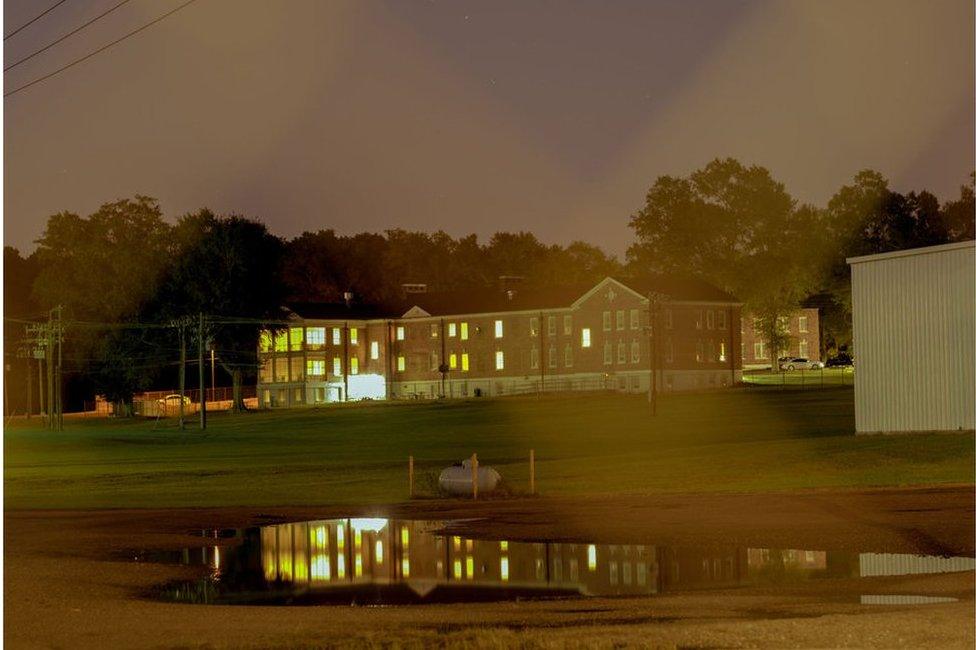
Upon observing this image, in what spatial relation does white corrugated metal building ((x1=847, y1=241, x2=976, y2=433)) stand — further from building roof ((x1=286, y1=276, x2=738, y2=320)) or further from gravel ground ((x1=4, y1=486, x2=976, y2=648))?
building roof ((x1=286, y1=276, x2=738, y2=320))

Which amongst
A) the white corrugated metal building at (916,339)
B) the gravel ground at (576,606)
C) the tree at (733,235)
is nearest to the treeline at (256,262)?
the tree at (733,235)

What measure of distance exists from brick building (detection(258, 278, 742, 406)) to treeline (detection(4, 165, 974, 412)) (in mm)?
6892

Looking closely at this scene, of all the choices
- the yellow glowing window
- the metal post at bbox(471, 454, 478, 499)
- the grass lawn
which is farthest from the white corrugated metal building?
the yellow glowing window

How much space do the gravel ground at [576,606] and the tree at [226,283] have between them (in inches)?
3795

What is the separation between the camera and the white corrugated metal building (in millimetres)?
48844

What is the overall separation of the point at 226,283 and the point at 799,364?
61.6m

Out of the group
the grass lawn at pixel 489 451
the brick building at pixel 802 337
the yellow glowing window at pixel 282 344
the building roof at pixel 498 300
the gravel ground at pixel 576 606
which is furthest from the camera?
the brick building at pixel 802 337

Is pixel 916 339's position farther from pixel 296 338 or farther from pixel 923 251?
pixel 296 338

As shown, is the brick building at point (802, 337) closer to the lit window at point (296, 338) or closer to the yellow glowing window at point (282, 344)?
the lit window at point (296, 338)

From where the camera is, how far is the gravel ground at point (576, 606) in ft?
56.7

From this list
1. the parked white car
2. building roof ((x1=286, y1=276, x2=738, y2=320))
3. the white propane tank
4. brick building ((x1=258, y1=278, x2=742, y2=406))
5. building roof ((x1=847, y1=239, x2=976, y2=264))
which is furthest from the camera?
the parked white car

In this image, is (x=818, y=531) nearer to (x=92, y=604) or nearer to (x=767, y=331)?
(x=92, y=604)

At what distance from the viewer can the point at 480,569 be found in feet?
82.9

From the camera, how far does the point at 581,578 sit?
78.1 ft
